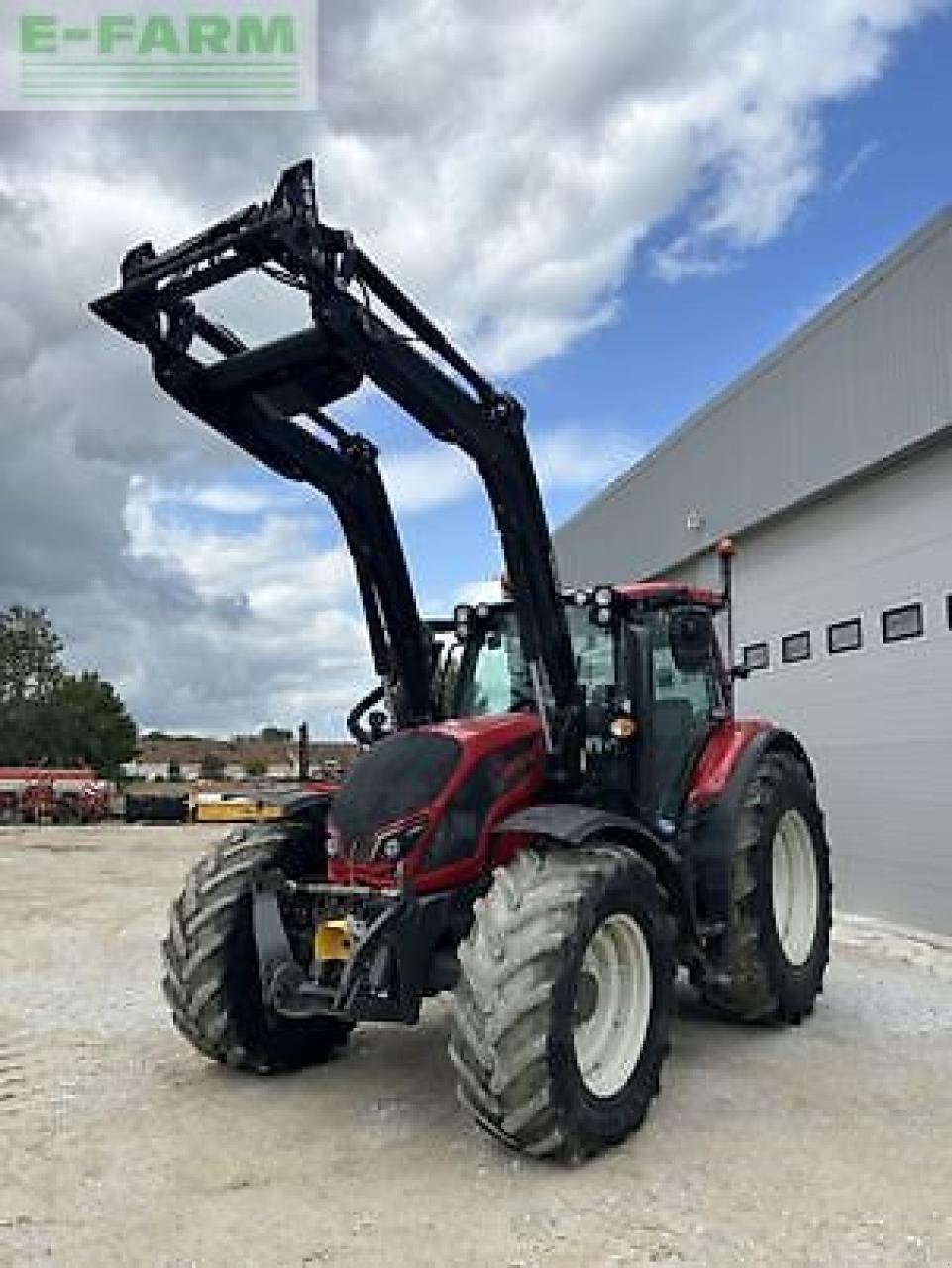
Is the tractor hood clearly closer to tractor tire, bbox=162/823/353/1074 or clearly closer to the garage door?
tractor tire, bbox=162/823/353/1074

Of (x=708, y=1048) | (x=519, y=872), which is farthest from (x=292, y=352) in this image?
(x=708, y=1048)

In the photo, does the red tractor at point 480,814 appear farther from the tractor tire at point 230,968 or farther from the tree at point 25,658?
the tree at point 25,658

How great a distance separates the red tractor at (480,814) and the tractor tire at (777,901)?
21 mm

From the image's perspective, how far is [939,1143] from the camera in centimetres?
518

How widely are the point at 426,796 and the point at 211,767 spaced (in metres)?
65.1

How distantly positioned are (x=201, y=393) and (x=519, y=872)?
2.57 metres

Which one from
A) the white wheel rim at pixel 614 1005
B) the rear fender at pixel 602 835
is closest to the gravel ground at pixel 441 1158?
the white wheel rim at pixel 614 1005

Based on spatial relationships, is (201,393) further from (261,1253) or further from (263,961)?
(261,1253)

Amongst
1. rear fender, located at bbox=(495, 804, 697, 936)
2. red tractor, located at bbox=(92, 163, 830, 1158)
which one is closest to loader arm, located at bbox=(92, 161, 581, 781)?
red tractor, located at bbox=(92, 163, 830, 1158)

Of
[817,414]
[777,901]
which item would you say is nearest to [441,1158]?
[777,901]

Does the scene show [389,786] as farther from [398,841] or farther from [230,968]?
[230,968]

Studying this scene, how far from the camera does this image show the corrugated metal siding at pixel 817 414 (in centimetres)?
1014

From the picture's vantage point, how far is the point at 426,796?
18.3 ft

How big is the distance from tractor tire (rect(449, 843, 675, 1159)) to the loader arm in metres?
0.94
